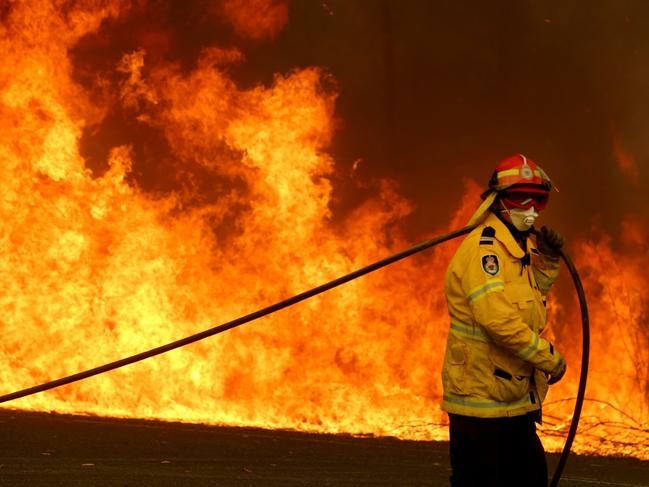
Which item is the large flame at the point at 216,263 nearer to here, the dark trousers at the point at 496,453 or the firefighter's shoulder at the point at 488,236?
the dark trousers at the point at 496,453

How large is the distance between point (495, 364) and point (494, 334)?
0.54 ft

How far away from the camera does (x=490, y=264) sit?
4.84 meters

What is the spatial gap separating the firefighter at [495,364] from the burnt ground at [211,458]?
98.6 inches

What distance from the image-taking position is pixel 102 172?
1023 centimetres

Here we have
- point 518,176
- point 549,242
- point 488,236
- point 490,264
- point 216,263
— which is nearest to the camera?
point 490,264

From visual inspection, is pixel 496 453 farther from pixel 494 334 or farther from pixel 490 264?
pixel 490 264

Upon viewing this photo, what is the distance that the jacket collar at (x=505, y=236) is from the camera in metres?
4.96

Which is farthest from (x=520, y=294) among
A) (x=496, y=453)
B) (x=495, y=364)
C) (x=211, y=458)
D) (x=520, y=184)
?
(x=211, y=458)

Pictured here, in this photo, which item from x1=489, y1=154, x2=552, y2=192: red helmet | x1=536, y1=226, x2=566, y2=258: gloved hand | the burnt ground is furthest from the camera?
the burnt ground

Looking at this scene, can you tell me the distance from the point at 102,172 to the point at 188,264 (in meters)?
1.14

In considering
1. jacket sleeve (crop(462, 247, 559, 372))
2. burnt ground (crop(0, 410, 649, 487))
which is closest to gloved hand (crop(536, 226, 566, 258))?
jacket sleeve (crop(462, 247, 559, 372))

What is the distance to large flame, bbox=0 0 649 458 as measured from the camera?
9.98 metres

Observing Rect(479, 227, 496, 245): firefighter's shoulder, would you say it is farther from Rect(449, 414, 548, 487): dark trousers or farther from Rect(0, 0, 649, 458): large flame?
Rect(0, 0, 649, 458): large flame

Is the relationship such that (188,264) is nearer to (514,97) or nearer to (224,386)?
(224,386)
